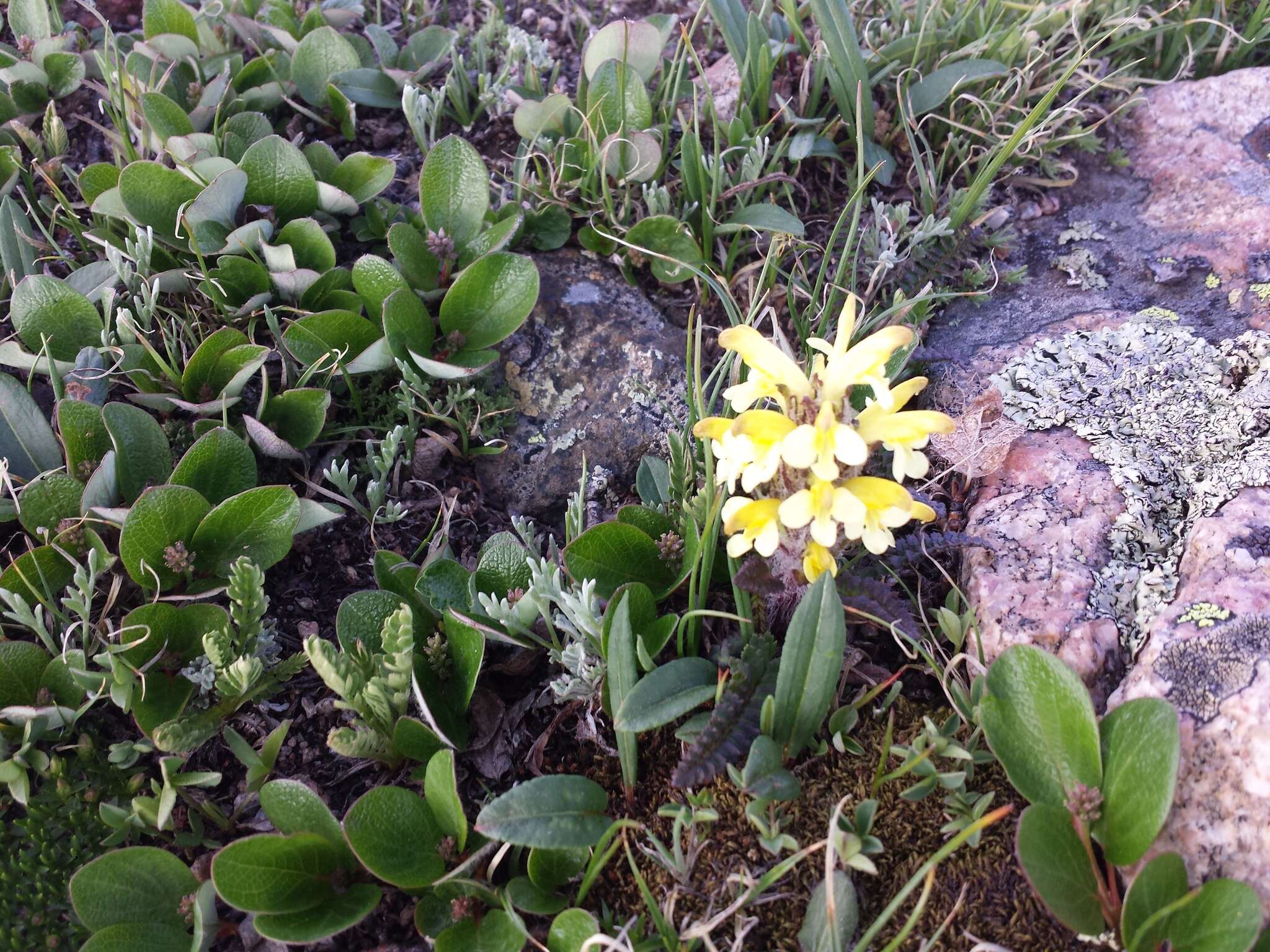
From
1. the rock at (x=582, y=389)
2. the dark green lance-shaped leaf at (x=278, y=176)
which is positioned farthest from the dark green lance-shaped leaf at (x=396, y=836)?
the dark green lance-shaped leaf at (x=278, y=176)

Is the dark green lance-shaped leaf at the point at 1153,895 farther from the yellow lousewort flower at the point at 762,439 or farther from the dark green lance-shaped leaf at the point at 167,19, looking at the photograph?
the dark green lance-shaped leaf at the point at 167,19

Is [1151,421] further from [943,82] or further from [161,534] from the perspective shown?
[161,534]

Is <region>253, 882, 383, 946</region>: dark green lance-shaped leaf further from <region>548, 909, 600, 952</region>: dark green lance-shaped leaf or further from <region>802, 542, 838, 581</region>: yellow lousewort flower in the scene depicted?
<region>802, 542, 838, 581</region>: yellow lousewort flower

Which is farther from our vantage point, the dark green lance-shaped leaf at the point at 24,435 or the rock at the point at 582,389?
the rock at the point at 582,389

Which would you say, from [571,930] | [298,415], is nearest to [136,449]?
[298,415]

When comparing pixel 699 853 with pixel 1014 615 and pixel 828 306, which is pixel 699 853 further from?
pixel 828 306

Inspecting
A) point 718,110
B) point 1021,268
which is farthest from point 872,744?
point 718,110

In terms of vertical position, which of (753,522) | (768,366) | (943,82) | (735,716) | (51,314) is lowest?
(735,716)
